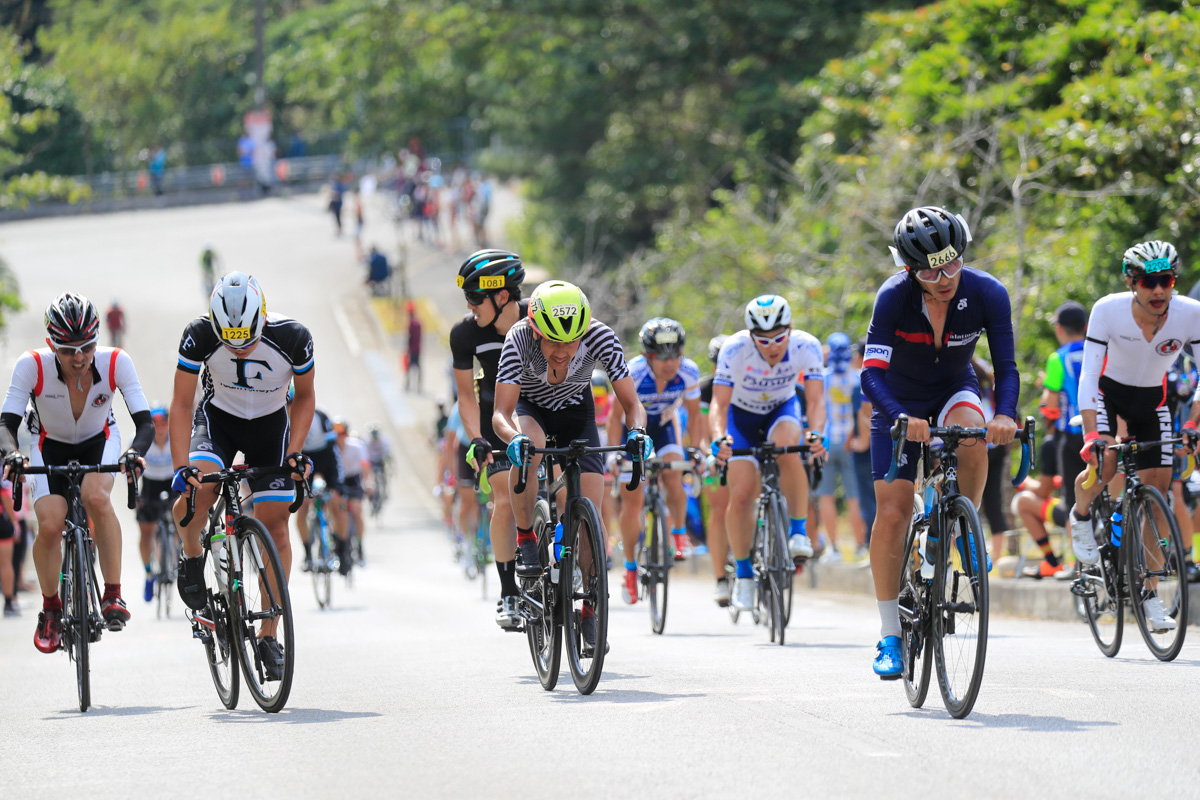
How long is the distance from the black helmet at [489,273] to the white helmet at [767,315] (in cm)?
214

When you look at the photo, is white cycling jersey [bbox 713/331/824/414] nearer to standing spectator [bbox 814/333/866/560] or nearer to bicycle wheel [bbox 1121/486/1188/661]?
bicycle wheel [bbox 1121/486/1188/661]

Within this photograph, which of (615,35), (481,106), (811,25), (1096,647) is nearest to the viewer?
(1096,647)

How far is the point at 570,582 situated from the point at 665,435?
217 inches

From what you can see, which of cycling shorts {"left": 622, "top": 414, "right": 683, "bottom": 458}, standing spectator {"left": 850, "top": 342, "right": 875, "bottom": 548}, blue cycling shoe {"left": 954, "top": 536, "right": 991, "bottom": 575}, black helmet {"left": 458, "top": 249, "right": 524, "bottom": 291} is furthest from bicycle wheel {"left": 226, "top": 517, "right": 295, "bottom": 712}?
standing spectator {"left": 850, "top": 342, "right": 875, "bottom": 548}

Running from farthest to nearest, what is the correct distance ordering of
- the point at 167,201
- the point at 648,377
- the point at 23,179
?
the point at 167,201 < the point at 23,179 < the point at 648,377

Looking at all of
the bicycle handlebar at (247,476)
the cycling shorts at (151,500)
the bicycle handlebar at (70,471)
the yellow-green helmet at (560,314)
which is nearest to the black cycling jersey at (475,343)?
the yellow-green helmet at (560,314)

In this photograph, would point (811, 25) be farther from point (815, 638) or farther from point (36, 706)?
point (36, 706)

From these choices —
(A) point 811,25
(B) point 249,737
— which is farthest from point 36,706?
(A) point 811,25

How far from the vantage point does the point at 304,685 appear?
379 inches

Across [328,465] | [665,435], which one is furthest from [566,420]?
[328,465]

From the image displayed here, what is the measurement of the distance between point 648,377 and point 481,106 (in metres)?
34.7

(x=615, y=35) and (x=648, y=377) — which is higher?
(x=615, y=35)

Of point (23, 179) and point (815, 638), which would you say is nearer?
point (815, 638)

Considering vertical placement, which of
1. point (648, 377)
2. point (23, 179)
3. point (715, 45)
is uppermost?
point (715, 45)
